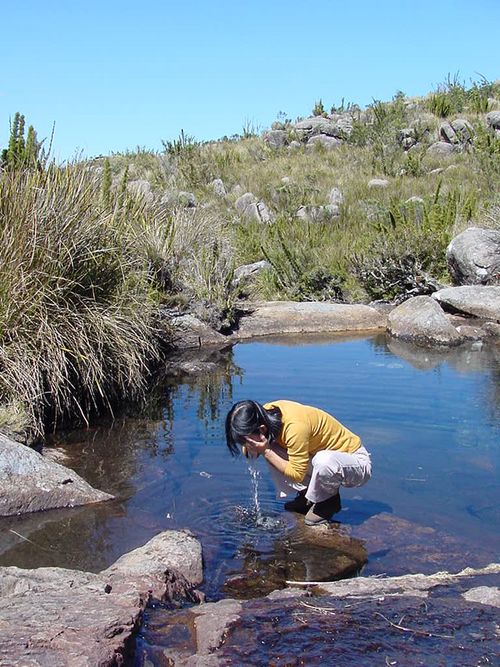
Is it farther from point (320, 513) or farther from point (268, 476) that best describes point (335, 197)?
point (320, 513)

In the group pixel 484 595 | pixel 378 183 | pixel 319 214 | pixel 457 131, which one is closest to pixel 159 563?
pixel 484 595

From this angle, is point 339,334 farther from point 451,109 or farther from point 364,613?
point 451,109

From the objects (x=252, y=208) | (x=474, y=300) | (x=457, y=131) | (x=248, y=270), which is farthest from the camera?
(x=457, y=131)

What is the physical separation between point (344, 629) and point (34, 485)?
10.1 feet

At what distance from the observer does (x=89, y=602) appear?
3.45 m

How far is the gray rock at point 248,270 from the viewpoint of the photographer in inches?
571

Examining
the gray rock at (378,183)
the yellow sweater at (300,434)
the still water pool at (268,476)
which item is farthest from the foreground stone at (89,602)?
the gray rock at (378,183)

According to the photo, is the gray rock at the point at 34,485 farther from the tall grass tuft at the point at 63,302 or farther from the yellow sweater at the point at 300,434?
the yellow sweater at the point at 300,434

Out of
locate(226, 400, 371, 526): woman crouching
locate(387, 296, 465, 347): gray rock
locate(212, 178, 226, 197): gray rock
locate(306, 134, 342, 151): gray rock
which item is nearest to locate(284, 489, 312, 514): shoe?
locate(226, 400, 371, 526): woman crouching

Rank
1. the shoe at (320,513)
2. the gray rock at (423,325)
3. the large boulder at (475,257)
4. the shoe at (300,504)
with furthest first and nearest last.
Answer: the large boulder at (475,257) → the gray rock at (423,325) → the shoe at (300,504) → the shoe at (320,513)

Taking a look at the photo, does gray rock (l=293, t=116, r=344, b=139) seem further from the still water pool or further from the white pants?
the white pants

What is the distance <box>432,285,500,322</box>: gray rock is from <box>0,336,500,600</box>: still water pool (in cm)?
294

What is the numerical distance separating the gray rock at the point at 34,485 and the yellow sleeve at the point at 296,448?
169 centimetres

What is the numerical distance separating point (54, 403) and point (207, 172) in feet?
78.4
